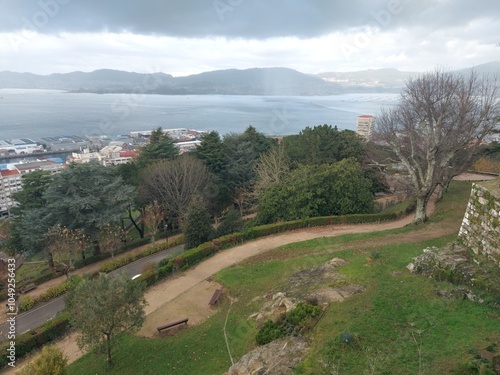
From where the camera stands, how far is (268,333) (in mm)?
8086

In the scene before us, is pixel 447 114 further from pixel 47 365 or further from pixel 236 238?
pixel 47 365

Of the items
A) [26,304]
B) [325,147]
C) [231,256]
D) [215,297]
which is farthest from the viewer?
[325,147]

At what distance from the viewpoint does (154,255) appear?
21.4m

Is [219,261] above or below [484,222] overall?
below

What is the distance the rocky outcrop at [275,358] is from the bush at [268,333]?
7.8 inches

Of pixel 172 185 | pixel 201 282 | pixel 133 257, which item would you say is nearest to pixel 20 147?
pixel 172 185

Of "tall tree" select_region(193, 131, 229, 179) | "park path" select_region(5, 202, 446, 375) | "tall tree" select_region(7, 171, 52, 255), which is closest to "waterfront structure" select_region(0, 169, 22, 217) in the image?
"tall tree" select_region(7, 171, 52, 255)

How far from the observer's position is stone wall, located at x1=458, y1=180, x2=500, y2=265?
8.78 m

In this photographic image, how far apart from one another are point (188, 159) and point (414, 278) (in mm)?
21172

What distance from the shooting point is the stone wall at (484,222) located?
878cm

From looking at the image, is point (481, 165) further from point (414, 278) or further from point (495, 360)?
point (495, 360)

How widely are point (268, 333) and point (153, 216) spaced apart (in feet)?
53.8

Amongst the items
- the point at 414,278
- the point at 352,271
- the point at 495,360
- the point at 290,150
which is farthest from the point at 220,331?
the point at 290,150

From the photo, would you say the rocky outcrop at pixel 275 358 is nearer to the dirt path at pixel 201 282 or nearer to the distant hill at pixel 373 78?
the dirt path at pixel 201 282
